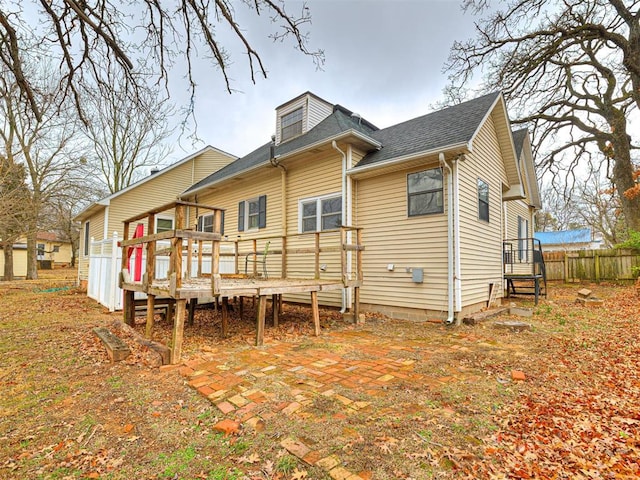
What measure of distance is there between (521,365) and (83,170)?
20.8m

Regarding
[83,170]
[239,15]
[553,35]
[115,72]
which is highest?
[553,35]

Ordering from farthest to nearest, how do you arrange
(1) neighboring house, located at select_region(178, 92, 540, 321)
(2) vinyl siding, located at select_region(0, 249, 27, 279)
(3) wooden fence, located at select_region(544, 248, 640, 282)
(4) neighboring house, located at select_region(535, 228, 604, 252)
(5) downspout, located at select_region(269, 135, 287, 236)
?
(4) neighboring house, located at select_region(535, 228, 604, 252), (2) vinyl siding, located at select_region(0, 249, 27, 279), (3) wooden fence, located at select_region(544, 248, 640, 282), (5) downspout, located at select_region(269, 135, 287, 236), (1) neighboring house, located at select_region(178, 92, 540, 321)

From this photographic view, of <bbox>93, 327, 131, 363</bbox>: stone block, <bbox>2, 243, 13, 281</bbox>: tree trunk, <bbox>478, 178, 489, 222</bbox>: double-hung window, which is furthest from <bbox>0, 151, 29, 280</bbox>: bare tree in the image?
<bbox>478, 178, 489, 222</bbox>: double-hung window

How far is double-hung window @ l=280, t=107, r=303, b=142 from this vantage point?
11.7 m

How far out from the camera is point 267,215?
10.3 metres

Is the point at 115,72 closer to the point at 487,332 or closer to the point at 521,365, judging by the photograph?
the point at 521,365

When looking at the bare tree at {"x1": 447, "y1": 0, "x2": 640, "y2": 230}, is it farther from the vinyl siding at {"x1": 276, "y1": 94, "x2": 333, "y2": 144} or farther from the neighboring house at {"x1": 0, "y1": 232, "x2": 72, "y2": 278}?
the neighboring house at {"x1": 0, "y1": 232, "x2": 72, "y2": 278}

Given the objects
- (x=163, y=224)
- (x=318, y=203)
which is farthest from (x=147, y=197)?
(x=318, y=203)

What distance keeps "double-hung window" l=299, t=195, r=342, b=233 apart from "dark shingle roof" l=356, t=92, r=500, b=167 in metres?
1.21

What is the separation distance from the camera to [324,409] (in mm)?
2840

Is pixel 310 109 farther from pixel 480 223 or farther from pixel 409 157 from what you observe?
pixel 480 223

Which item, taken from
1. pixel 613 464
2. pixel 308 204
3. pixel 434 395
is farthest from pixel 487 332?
pixel 308 204

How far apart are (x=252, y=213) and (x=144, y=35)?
655cm

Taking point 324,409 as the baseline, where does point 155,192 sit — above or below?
above
